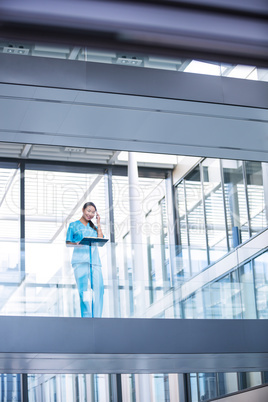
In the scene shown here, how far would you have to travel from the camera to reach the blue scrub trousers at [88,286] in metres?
8.07

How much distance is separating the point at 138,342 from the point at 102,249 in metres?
1.34

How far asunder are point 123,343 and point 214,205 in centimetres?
668

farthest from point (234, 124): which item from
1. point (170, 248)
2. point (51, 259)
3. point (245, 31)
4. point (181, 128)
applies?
point (245, 31)

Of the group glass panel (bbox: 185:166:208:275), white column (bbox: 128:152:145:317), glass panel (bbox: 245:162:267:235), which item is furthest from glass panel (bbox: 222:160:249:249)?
white column (bbox: 128:152:145:317)

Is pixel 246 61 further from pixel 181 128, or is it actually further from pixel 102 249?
pixel 102 249

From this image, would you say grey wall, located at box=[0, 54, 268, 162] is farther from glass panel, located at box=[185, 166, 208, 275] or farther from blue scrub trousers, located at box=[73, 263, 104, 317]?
glass panel, located at box=[185, 166, 208, 275]

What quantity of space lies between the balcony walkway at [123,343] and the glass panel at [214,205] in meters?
4.61

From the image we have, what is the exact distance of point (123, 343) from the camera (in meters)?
8.19

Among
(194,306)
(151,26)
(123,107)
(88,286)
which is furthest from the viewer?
(194,306)

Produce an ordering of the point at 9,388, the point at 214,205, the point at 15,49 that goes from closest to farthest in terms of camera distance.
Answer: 1. the point at 15,49
2. the point at 9,388
3. the point at 214,205

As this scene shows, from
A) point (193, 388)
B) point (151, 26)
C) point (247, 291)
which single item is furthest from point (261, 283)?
point (151, 26)

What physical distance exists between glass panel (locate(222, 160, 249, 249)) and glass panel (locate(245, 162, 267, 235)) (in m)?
0.21

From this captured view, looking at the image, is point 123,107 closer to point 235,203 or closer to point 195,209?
point 235,203

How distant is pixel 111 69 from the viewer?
266 inches
